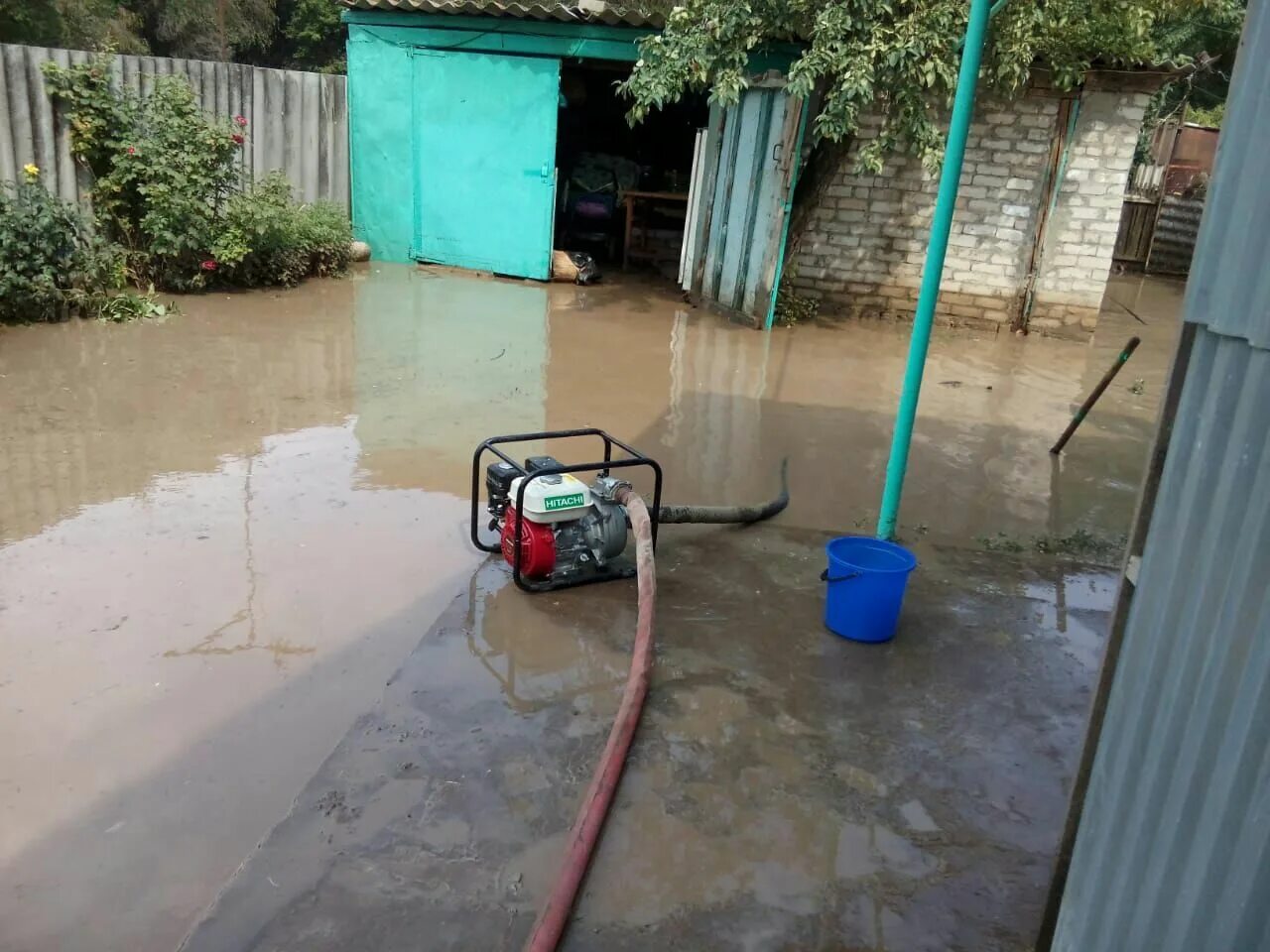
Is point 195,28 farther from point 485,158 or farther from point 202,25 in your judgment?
point 485,158

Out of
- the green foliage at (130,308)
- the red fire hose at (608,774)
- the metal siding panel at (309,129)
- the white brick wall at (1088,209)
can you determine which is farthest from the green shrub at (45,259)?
the white brick wall at (1088,209)

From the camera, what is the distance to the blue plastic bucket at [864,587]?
3.36 m

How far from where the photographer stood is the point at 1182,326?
59.2 inches

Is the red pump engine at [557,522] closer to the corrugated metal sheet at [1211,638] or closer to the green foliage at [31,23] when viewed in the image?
the corrugated metal sheet at [1211,638]

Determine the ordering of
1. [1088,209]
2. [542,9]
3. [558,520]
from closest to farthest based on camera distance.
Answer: [558,520], [1088,209], [542,9]

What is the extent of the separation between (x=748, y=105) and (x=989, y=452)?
443cm

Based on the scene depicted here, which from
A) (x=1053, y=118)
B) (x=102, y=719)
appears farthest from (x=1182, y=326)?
(x=1053, y=118)

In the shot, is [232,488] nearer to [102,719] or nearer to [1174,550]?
[102,719]

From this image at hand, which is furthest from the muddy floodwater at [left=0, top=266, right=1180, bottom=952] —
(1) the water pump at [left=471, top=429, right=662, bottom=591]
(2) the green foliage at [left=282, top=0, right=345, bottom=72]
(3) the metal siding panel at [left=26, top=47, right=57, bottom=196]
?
(2) the green foliage at [left=282, top=0, right=345, bottom=72]

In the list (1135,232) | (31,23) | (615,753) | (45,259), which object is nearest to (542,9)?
(45,259)

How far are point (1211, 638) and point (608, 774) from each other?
5.18 feet

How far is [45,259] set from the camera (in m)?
6.91

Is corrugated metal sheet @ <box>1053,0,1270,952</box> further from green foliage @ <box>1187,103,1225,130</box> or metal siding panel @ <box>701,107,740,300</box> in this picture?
green foliage @ <box>1187,103,1225,130</box>

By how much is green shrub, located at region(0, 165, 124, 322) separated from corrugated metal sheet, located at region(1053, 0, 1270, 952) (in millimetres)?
7380
